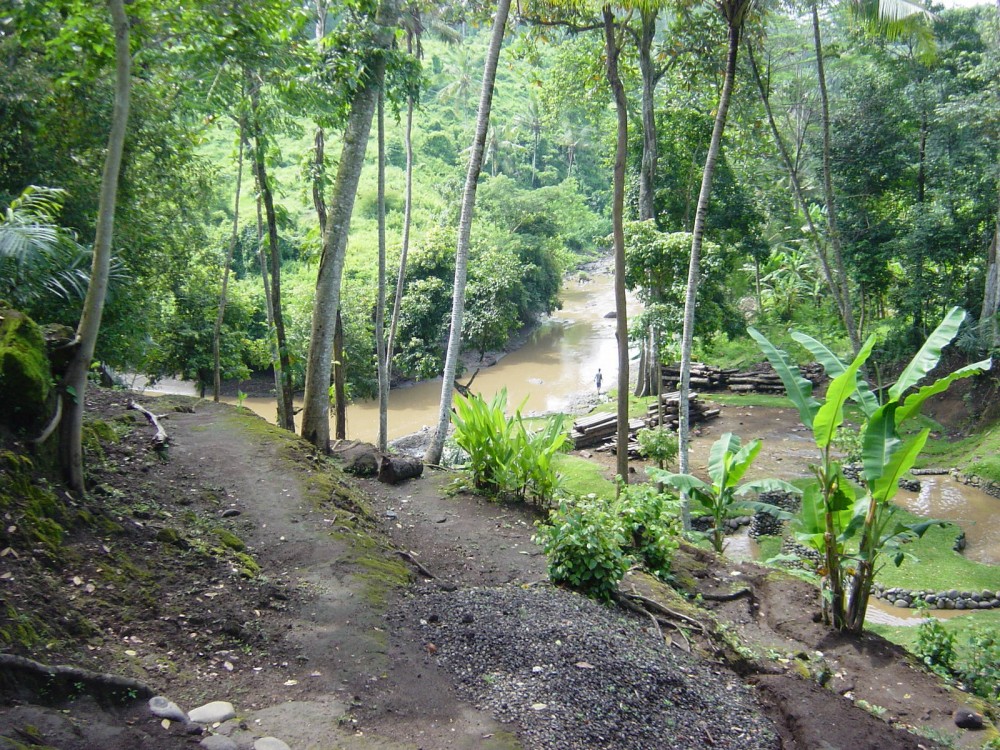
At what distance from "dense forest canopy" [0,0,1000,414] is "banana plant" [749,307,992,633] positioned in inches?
240

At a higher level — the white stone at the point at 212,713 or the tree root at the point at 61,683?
the tree root at the point at 61,683

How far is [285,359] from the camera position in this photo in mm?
11805

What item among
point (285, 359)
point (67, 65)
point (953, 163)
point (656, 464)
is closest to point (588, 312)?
point (953, 163)

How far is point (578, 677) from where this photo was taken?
453 cm

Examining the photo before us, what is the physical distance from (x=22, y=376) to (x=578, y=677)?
4046mm

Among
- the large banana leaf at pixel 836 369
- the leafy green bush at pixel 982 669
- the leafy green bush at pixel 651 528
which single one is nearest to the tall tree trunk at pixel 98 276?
the leafy green bush at pixel 651 528

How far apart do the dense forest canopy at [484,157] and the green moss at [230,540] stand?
271cm

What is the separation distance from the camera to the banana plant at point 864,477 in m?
6.49

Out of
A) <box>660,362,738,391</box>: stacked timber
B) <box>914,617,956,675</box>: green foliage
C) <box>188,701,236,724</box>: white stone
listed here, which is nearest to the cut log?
<box>188,701,236,724</box>: white stone

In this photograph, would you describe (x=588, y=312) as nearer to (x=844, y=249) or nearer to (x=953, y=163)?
(x=844, y=249)

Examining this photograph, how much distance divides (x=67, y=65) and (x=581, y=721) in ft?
34.5

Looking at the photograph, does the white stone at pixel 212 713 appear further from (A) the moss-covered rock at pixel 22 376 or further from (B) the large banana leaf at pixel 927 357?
(B) the large banana leaf at pixel 927 357

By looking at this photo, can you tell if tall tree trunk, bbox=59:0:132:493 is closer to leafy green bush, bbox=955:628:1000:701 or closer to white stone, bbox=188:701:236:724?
white stone, bbox=188:701:236:724

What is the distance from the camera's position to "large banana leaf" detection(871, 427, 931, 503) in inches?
249
